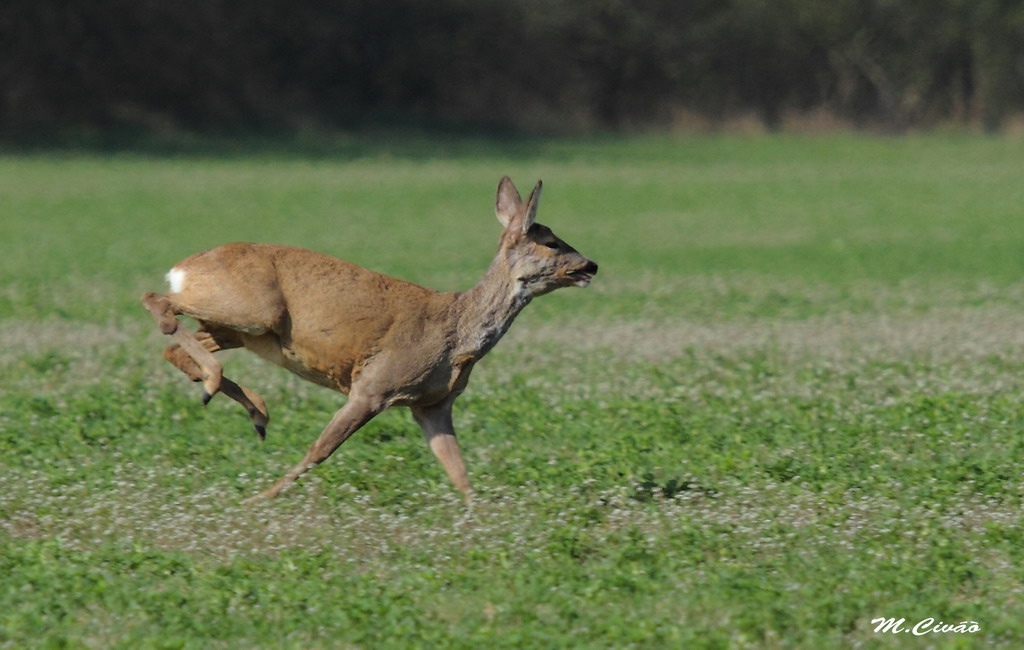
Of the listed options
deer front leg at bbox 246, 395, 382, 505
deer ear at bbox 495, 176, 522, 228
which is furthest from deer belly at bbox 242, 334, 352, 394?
deer ear at bbox 495, 176, 522, 228

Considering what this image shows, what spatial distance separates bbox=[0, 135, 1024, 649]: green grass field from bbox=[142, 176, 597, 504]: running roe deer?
0.58 meters

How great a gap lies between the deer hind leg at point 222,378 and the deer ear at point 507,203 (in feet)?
4.92

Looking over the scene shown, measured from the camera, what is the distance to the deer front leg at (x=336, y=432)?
26.3ft

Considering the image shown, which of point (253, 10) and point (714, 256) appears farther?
point (253, 10)

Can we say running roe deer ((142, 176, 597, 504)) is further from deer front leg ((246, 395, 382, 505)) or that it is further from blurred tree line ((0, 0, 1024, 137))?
blurred tree line ((0, 0, 1024, 137))

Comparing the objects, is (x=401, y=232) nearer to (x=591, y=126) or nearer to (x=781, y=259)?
(x=781, y=259)

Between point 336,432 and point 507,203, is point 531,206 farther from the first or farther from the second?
point 336,432

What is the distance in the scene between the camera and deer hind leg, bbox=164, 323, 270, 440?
8273 millimetres

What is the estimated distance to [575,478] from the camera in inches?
345

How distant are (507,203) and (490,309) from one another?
1.84ft

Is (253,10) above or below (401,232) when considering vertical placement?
above

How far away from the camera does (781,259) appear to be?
22.5 meters

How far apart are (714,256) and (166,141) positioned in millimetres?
23363

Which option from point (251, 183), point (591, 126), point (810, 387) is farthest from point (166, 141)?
point (810, 387)
